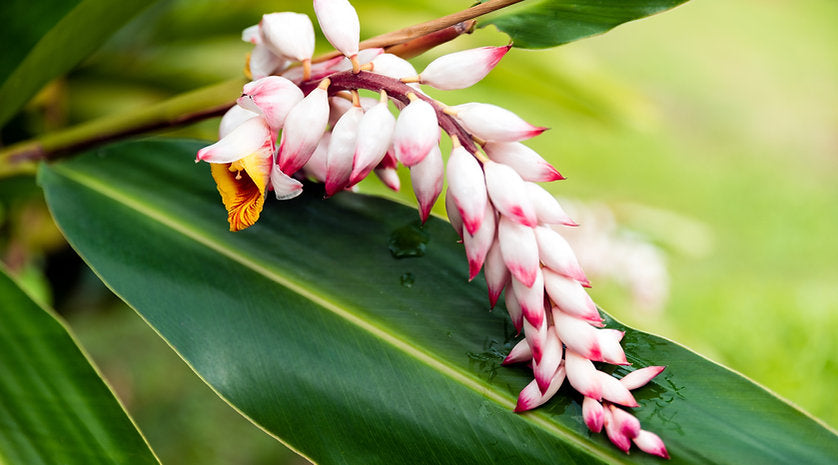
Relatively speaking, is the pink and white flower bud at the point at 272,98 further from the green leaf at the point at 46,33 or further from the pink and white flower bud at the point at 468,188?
the green leaf at the point at 46,33

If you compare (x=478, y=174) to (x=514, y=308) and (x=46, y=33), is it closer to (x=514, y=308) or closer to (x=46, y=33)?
(x=514, y=308)

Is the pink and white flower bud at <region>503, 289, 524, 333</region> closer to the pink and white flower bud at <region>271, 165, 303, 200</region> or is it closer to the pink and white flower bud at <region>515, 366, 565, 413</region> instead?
the pink and white flower bud at <region>515, 366, 565, 413</region>

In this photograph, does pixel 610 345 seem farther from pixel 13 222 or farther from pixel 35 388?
pixel 13 222

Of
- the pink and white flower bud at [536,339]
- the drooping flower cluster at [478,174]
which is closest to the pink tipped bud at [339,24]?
the drooping flower cluster at [478,174]

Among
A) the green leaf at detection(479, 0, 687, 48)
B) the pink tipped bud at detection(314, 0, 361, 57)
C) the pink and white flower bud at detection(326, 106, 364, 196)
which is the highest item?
the pink tipped bud at detection(314, 0, 361, 57)

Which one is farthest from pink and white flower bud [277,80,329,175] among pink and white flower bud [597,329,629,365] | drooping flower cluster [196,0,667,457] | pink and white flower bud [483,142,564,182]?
pink and white flower bud [597,329,629,365]

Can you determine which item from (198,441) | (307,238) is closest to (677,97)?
(198,441)
